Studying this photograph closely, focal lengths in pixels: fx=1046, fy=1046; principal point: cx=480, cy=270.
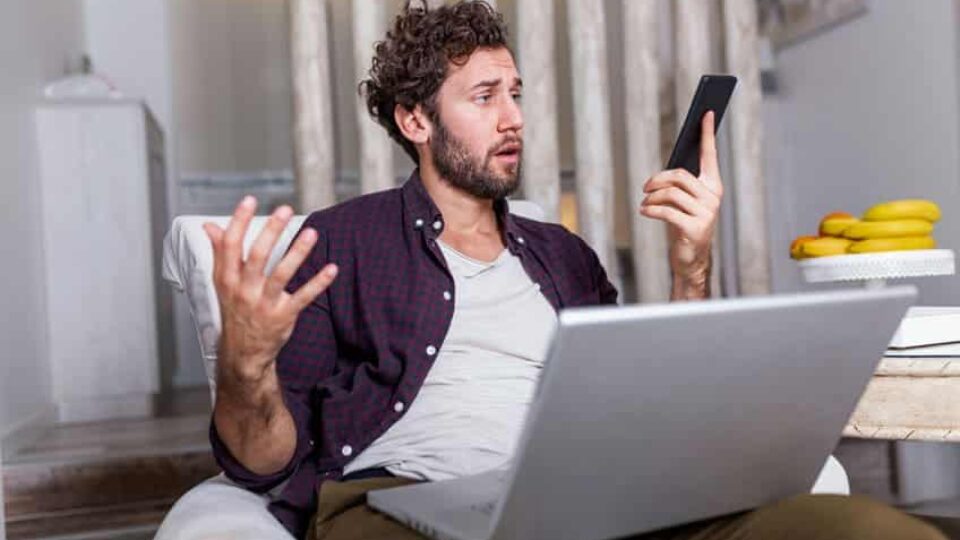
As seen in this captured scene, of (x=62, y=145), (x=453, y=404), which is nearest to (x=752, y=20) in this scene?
(x=453, y=404)

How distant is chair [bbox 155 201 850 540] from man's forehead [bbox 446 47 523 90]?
0.91ft

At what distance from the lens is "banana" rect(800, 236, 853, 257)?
1.69 meters

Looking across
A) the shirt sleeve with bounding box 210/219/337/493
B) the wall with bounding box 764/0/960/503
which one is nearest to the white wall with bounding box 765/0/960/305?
the wall with bounding box 764/0/960/503

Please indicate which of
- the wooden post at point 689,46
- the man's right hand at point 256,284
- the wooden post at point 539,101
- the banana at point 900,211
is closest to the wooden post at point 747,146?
the wooden post at point 689,46

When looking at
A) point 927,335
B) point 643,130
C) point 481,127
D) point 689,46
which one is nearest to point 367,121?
point 643,130

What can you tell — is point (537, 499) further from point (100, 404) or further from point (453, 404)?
point (100, 404)

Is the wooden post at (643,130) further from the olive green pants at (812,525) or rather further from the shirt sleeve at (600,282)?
the olive green pants at (812,525)

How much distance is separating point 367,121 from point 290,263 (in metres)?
1.72

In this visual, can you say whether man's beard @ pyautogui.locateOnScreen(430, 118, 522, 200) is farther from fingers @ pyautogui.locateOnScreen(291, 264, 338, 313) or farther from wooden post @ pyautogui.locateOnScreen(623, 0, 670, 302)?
wooden post @ pyautogui.locateOnScreen(623, 0, 670, 302)

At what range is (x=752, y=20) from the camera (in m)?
2.75

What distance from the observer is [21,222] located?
279 cm

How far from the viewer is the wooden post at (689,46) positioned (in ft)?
9.03

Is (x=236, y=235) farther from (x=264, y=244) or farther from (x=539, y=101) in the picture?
(x=539, y=101)

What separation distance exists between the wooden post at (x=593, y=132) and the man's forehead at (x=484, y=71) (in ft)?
3.89
